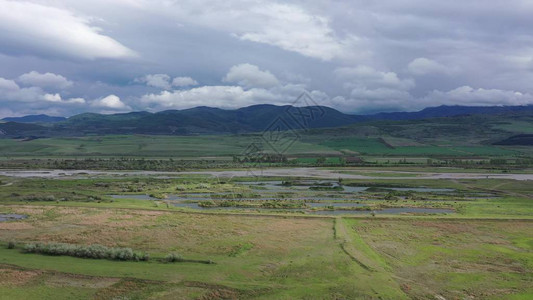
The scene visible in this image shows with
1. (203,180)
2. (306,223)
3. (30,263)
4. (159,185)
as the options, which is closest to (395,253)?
(306,223)

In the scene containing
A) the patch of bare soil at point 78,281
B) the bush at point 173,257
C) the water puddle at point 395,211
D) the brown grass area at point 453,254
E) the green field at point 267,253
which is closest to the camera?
the patch of bare soil at point 78,281

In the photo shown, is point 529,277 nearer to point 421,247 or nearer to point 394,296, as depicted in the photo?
point 421,247

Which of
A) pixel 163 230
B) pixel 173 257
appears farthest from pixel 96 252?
pixel 163 230

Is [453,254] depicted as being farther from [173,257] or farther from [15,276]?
[15,276]

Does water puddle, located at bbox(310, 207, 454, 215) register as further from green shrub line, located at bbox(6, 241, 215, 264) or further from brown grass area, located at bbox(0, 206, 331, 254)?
green shrub line, located at bbox(6, 241, 215, 264)

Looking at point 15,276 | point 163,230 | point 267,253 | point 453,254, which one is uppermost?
point 15,276

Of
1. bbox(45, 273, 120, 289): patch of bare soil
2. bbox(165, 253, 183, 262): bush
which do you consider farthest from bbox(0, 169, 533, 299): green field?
bbox(165, 253, 183, 262): bush

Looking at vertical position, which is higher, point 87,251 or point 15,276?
point 87,251

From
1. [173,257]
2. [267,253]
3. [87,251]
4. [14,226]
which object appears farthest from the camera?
[14,226]

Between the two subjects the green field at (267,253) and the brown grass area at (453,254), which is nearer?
the green field at (267,253)

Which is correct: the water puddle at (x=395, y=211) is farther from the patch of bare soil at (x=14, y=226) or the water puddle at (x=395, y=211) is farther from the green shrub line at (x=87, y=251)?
the patch of bare soil at (x=14, y=226)

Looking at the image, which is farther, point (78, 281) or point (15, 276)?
point (15, 276)

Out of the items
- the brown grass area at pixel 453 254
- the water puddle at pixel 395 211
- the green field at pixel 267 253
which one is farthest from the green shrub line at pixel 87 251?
the water puddle at pixel 395 211
